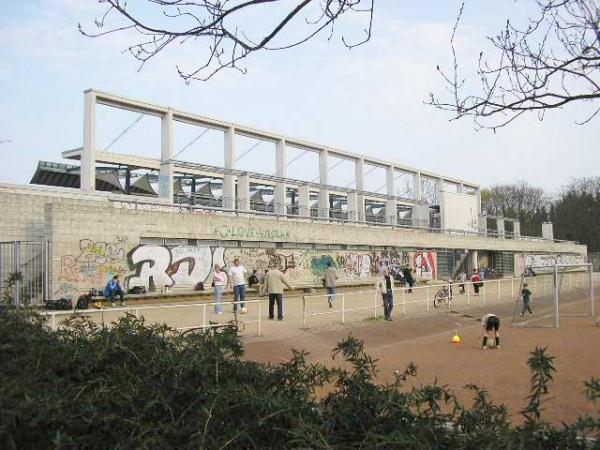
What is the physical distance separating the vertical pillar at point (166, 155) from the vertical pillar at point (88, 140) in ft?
13.6

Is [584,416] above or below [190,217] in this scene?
below

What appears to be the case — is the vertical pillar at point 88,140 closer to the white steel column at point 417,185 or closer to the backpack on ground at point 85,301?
the backpack on ground at point 85,301

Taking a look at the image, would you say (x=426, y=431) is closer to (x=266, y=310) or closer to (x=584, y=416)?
(x=584, y=416)

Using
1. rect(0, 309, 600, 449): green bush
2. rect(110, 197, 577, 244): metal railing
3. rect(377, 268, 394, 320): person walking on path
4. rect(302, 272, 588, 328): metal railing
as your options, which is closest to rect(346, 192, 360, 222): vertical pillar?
rect(110, 197, 577, 244): metal railing

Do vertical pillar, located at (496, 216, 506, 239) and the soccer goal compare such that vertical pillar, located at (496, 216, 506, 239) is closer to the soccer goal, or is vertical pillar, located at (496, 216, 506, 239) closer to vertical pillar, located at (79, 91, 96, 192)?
the soccer goal

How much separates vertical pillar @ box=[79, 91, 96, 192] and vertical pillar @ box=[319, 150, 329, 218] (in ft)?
54.4

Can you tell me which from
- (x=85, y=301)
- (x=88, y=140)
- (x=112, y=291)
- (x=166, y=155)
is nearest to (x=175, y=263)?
(x=112, y=291)

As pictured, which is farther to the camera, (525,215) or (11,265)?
(525,215)

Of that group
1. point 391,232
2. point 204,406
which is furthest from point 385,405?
point 391,232

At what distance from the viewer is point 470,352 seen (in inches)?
536

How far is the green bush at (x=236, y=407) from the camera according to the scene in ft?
8.27

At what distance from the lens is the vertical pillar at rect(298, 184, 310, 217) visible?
1444 inches

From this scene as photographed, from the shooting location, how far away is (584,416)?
2363 millimetres

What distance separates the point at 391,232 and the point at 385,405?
1418 inches
